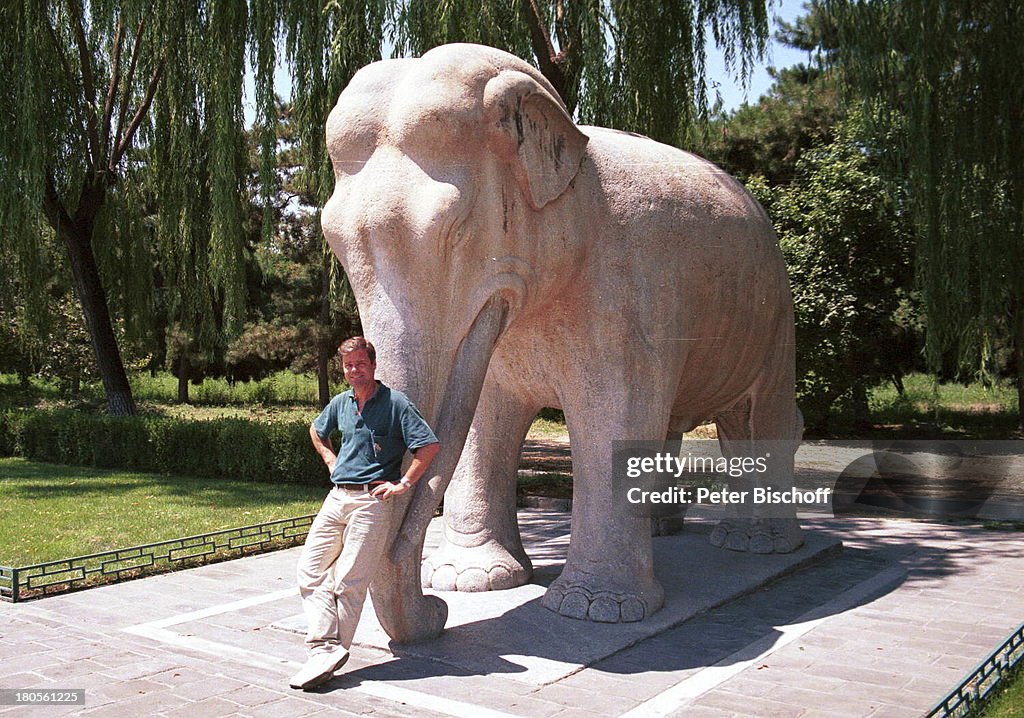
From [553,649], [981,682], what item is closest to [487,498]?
[553,649]

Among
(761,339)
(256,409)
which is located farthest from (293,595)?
(256,409)

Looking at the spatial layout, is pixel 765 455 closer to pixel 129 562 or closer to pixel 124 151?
pixel 129 562

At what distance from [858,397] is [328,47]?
11009 millimetres

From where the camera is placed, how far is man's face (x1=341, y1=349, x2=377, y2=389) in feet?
12.9

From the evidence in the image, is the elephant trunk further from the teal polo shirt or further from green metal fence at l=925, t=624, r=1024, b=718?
green metal fence at l=925, t=624, r=1024, b=718

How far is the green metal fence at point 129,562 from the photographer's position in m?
5.69

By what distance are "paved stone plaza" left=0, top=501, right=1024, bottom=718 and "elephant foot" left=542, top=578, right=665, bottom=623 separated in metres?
0.06

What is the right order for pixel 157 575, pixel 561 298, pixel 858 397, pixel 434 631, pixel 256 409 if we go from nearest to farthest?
pixel 434 631 → pixel 561 298 → pixel 157 575 → pixel 858 397 → pixel 256 409

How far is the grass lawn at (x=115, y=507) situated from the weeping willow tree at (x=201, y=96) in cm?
191

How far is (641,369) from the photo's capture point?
4758 millimetres

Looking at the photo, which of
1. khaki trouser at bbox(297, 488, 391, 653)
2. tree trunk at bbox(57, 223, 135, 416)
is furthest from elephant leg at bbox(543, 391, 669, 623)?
tree trunk at bbox(57, 223, 135, 416)

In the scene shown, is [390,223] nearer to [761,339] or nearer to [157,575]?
[761,339]

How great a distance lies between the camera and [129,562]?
6812 millimetres

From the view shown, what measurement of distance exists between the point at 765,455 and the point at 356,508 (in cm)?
319
